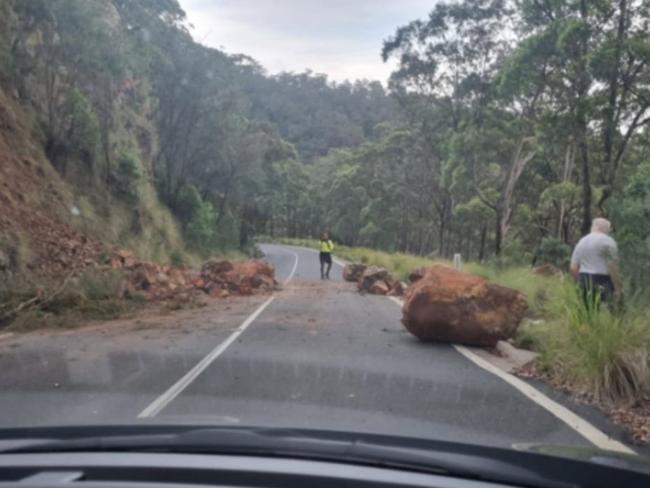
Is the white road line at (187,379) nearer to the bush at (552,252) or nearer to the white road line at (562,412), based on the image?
the white road line at (562,412)

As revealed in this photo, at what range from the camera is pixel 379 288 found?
2248 centimetres

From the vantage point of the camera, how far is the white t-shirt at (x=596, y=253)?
10766 millimetres

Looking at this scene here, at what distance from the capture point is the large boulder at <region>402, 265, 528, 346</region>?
11594 mm

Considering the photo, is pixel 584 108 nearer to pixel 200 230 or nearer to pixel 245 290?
pixel 245 290

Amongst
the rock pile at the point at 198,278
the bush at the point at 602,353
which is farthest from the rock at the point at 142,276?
the bush at the point at 602,353

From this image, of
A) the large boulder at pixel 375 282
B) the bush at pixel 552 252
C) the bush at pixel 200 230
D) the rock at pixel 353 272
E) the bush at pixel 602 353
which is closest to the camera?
the bush at pixel 602 353

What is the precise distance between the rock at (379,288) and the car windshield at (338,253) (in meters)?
0.09

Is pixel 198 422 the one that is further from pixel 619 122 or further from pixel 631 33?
pixel 619 122

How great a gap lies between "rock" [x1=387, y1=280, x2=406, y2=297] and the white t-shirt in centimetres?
1087

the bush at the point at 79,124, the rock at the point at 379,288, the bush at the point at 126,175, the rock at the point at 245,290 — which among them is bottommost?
the rock at the point at 245,290

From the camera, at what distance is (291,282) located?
1053 inches

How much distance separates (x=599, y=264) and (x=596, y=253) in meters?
0.16

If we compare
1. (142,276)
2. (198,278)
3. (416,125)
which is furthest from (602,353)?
(416,125)

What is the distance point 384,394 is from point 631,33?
1894 cm
